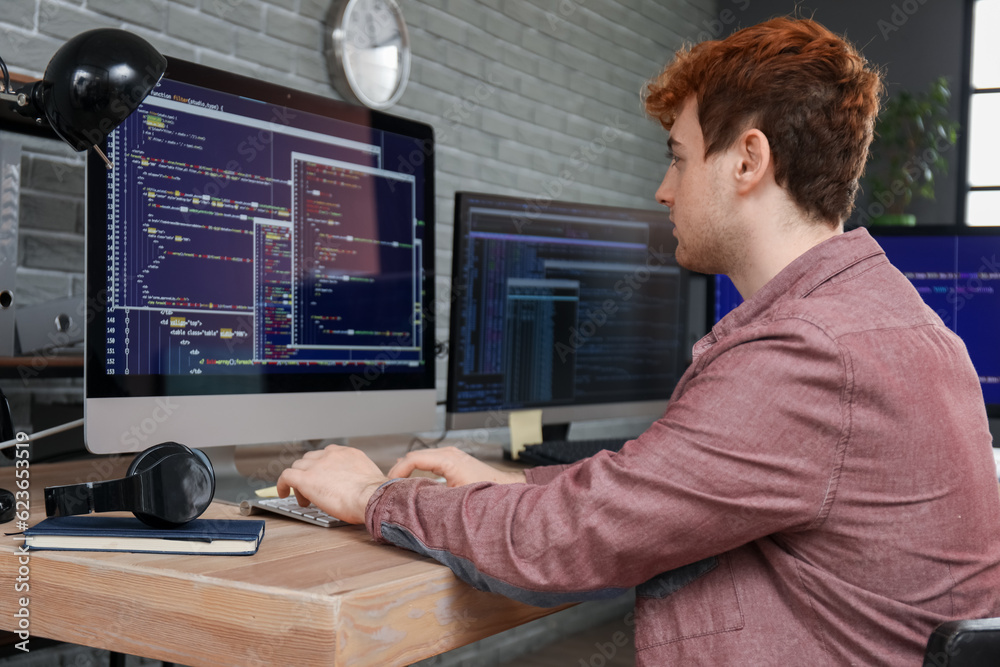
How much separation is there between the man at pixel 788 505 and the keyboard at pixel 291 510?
0.19 ft

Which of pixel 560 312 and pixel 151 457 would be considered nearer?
pixel 151 457

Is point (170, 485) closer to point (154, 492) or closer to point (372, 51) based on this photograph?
point (154, 492)

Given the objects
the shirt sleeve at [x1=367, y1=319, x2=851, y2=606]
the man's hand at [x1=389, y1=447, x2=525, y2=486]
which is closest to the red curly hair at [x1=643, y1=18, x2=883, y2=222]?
the shirt sleeve at [x1=367, y1=319, x2=851, y2=606]

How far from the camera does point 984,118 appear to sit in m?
4.46

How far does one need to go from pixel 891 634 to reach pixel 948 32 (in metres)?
4.53

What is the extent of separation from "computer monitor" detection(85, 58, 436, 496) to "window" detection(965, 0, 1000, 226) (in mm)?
4015

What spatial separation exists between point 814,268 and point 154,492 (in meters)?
0.67

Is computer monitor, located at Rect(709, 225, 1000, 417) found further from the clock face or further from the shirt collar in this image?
the clock face

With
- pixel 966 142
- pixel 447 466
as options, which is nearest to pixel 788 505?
pixel 447 466

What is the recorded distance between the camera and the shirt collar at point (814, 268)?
2.75ft

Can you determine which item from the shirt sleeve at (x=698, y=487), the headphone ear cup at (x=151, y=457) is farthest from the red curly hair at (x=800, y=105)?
the headphone ear cup at (x=151, y=457)

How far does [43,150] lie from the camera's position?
146 centimetres

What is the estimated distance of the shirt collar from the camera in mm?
837

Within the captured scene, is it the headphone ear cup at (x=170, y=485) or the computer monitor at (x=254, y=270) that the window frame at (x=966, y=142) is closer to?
the computer monitor at (x=254, y=270)
